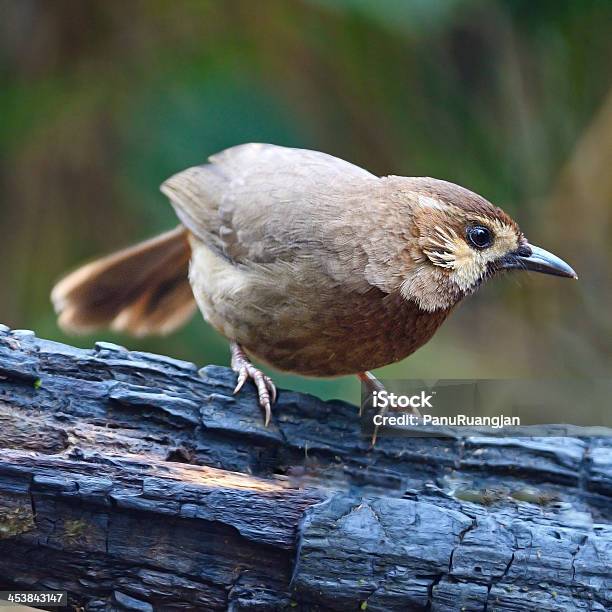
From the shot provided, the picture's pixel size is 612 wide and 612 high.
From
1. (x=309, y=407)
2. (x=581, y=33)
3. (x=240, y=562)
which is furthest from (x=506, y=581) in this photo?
(x=581, y=33)

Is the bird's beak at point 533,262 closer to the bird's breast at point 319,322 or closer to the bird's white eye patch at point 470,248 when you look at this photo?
the bird's white eye patch at point 470,248

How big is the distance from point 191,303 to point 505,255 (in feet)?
5.78

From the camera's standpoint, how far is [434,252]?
134 inches

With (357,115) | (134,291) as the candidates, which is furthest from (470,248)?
(357,115)

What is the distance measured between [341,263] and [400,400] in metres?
0.59

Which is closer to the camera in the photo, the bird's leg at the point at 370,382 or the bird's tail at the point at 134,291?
the bird's leg at the point at 370,382

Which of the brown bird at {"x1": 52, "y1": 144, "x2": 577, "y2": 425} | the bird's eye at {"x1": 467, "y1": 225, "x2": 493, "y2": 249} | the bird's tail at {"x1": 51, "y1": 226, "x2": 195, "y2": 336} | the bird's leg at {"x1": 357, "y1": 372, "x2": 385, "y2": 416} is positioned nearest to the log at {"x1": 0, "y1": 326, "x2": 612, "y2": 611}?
the brown bird at {"x1": 52, "y1": 144, "x2": 577, "y2": 425}

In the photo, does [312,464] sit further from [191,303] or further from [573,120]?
[573,120]

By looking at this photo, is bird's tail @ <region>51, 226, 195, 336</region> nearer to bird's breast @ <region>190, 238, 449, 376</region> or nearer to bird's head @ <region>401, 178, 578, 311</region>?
bird's breast @ <region>190, 238, 449, 376</region>

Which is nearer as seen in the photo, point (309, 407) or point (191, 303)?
point (309, 407)

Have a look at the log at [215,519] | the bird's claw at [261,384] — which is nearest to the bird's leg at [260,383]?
the bird's claw at [261,384]

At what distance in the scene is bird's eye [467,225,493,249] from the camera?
3.44 m

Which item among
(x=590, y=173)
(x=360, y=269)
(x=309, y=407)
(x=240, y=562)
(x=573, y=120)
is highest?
(x=573, y=120)

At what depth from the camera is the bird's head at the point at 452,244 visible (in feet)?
11.2
